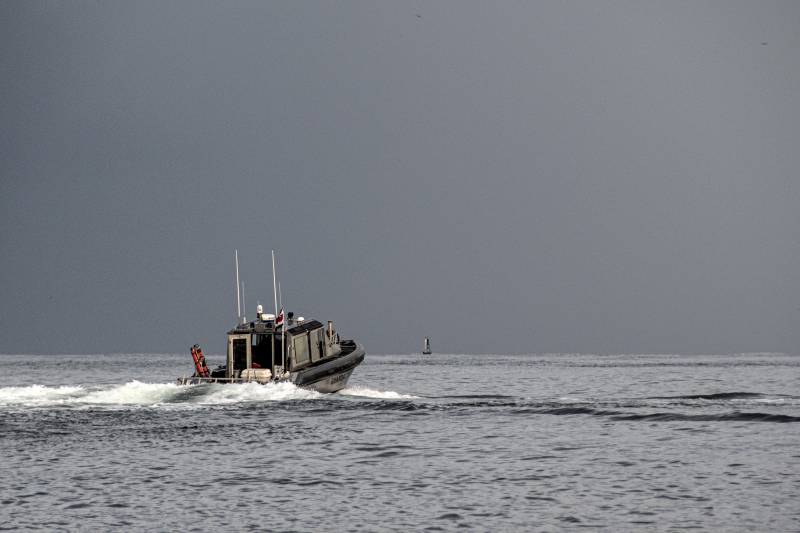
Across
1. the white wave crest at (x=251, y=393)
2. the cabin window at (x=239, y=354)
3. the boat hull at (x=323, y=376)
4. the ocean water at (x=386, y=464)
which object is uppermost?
the cabin window at (x=239, y=354)

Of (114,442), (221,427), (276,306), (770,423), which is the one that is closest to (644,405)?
(770,423)

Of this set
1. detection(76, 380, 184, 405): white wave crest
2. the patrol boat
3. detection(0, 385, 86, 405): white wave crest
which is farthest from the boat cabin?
detection(0, 385, 86, 405): white wave crest

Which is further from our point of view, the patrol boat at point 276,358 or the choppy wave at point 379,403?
the patrol boat at point 276,358

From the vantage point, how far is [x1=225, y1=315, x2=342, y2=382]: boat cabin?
4378 cm

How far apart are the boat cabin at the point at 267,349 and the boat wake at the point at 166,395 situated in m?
0.98

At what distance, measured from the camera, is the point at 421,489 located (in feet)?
74.7

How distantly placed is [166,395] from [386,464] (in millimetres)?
21041

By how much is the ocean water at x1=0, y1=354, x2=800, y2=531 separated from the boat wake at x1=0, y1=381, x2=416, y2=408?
12cm

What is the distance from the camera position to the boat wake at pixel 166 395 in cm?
4259

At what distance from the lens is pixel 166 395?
4506 centimetres

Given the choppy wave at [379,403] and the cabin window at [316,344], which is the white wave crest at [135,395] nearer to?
the choppy wave at [379,403]

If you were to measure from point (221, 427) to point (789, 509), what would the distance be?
67.0ft

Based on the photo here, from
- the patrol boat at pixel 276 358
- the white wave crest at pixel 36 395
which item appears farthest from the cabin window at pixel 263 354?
the white wave crest at pixel 36 395

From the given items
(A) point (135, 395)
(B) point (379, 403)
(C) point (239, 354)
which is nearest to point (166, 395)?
(A) point (135, 395)
